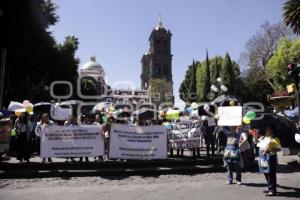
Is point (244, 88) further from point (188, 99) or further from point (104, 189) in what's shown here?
point (104, 189)

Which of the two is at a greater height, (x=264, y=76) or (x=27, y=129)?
(x=264, y=76)

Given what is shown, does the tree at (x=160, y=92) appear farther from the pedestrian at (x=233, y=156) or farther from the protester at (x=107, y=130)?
the pedestrian at (x=233, y=156)

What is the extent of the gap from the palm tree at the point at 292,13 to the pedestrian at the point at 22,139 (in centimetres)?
2164

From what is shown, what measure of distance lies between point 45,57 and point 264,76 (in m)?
30.2

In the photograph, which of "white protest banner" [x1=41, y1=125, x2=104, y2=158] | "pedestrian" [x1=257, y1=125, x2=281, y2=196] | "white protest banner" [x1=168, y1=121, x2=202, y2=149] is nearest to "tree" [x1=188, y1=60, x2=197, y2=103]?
"white protest banner" [x1=168, y1=121, x2=202, y2=149]

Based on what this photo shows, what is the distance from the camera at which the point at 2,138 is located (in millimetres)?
12883

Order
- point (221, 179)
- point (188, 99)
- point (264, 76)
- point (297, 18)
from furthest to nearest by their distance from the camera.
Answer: point (188, 99) < point (264, 76) < point (297, 18) < point (221, 179)

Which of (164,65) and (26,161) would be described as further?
(164,65)

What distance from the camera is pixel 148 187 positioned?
34.4 feet

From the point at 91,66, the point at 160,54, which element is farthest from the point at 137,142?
the point at 91,66

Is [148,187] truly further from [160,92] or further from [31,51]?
[160,92]

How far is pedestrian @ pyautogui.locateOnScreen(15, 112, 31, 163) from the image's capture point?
1314cm

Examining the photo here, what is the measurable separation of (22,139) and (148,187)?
16.7 ft

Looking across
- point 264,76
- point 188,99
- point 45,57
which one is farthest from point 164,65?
point 45,57
